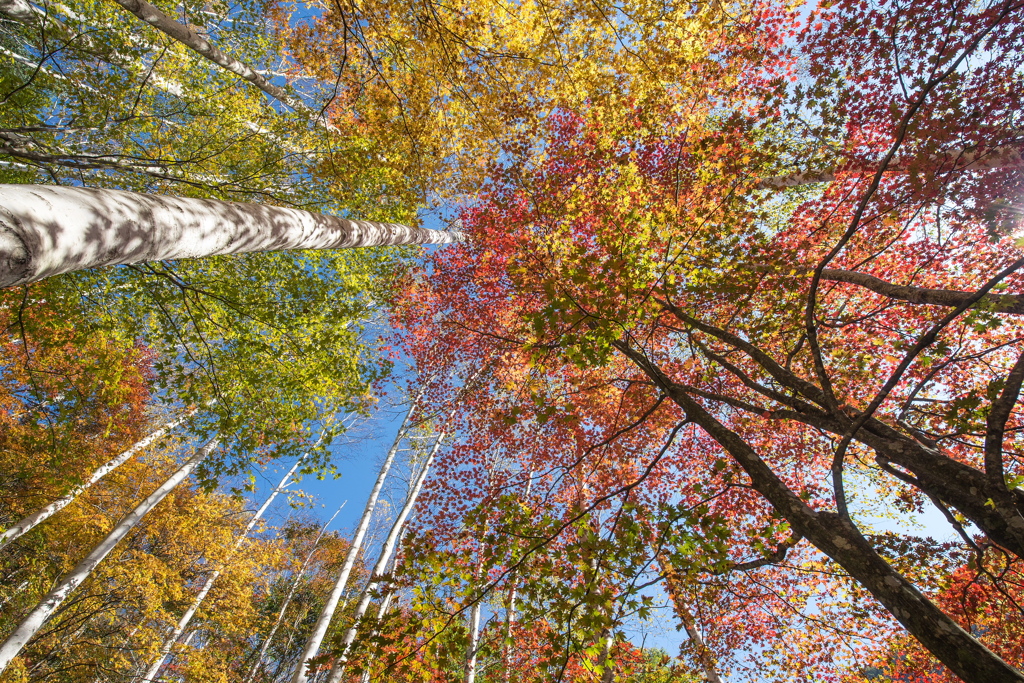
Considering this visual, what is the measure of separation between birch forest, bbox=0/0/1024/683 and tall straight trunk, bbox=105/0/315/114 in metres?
0.05

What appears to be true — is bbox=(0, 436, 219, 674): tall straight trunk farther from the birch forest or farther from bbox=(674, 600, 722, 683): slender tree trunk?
bbox=(674, 600, 722, 683): slender tree trunk

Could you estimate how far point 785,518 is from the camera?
307 centimetres

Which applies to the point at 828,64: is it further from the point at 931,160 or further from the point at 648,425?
the point at 648,425

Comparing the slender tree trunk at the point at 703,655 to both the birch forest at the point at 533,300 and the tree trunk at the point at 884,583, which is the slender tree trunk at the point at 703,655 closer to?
the birch forest at the point at 533,300

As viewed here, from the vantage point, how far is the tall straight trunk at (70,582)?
19.3ft

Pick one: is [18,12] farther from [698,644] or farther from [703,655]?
[698,644]

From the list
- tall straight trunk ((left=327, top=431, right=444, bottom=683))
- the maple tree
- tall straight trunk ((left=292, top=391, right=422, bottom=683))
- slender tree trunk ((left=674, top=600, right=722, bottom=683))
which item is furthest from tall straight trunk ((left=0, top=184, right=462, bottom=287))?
slender tree trunk ((left=674, top=600, right=722, bottom=683))

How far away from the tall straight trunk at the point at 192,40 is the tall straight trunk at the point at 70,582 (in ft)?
18.0

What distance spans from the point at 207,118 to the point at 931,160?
41.6 feet

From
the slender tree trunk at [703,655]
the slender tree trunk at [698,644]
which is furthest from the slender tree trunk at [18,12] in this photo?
the slender tree trunk at [703,655]

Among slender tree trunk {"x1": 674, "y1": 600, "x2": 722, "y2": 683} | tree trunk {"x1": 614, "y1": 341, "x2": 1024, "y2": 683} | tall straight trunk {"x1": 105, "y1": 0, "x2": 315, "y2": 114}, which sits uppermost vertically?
tall straight trunk {"x1": 105, "y1": 0, "x2": 315, "y2": 114}

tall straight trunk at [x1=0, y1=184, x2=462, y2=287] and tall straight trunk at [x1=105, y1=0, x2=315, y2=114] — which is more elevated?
tall straight trunk at [x1=105, y1=0, x2=315, y2=114]

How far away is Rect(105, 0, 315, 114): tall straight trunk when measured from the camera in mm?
3951

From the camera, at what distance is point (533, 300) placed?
8.79m
